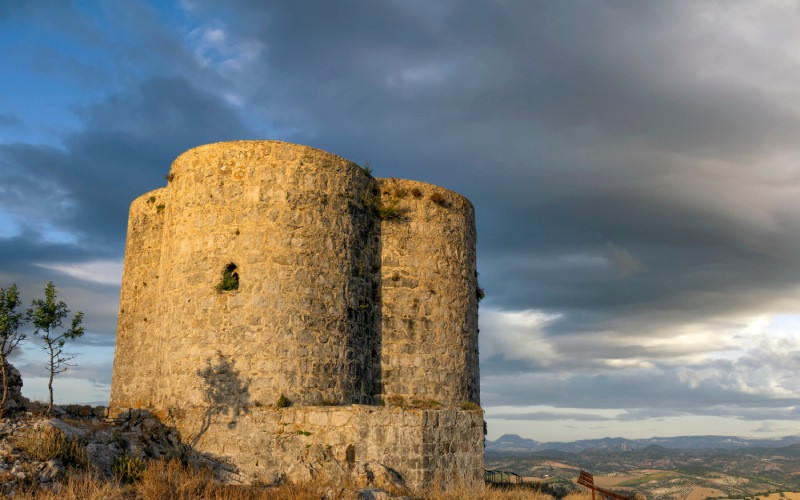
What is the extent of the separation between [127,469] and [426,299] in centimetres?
965

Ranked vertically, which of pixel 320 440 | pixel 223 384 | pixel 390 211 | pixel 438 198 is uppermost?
pixel 438 198

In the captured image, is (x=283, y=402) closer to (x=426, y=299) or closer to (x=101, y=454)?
(x=101, y=454)

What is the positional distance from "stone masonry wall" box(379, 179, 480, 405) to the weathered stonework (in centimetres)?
4

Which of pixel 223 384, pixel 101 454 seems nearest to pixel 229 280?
pixel 223 384

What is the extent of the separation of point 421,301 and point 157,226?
9.74 metres

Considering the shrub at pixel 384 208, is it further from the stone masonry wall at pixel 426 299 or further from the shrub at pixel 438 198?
the shrub at pixel 438 198

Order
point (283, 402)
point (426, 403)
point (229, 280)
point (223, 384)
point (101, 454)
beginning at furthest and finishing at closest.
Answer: point (426, 403), point (229, 280), point (223, 384), point (283, 402), point (101, 454)

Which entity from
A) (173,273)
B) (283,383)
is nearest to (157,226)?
(173,273)

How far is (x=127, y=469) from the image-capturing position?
13.0 m

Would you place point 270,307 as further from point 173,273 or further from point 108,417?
point 108,417

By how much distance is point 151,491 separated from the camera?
11008mm

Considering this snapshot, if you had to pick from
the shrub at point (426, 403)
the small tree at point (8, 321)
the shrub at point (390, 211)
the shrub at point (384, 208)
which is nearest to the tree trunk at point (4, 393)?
the small tree at point (8, 321)

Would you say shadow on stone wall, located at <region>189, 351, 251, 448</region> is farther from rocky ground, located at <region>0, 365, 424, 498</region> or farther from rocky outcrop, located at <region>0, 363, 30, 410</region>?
rocky outcrop, located at <region>0, 363, 30, 410</region>

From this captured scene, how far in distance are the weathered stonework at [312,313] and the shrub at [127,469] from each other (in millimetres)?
2732
